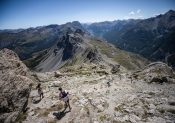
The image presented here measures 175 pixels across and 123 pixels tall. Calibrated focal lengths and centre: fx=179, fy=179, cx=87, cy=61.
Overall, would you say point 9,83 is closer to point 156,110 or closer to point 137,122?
point 137,122

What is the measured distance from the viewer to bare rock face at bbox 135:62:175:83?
34.0m

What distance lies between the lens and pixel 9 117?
1978 centimetres

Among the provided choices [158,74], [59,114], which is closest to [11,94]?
[59,114]

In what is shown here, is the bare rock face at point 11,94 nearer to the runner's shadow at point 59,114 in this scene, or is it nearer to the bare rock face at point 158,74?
the runner's shadow at point 59,114

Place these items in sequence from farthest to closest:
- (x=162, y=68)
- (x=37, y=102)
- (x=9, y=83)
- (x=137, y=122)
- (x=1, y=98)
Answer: (x=162, y=68) < (x=37, y=102) < (x=9, y=83) < (x=1, y=98) < (x=137, y=122)

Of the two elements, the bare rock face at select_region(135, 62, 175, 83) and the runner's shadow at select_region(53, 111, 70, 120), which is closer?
the runner's shadow at select_region(53, 111, 70, 120)

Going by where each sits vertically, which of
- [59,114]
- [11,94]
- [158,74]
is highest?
[11,94]

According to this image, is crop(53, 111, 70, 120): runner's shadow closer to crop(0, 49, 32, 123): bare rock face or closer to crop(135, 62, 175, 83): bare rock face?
crop(0, 49, 32, 123): bare rock face

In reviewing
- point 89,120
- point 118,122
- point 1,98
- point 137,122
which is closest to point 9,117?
point 1,98

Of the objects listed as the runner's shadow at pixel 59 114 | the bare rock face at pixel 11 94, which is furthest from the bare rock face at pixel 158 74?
the bare rock face at pixel 11 94

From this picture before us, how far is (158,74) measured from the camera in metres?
36.2

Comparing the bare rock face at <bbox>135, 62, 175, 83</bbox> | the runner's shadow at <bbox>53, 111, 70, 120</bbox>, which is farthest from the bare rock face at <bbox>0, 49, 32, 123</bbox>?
the bare rock face at <bbox>135, 62, 175, 83</bbox>

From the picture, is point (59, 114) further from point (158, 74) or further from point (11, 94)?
point (158, 74)

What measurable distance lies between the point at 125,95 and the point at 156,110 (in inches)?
254
